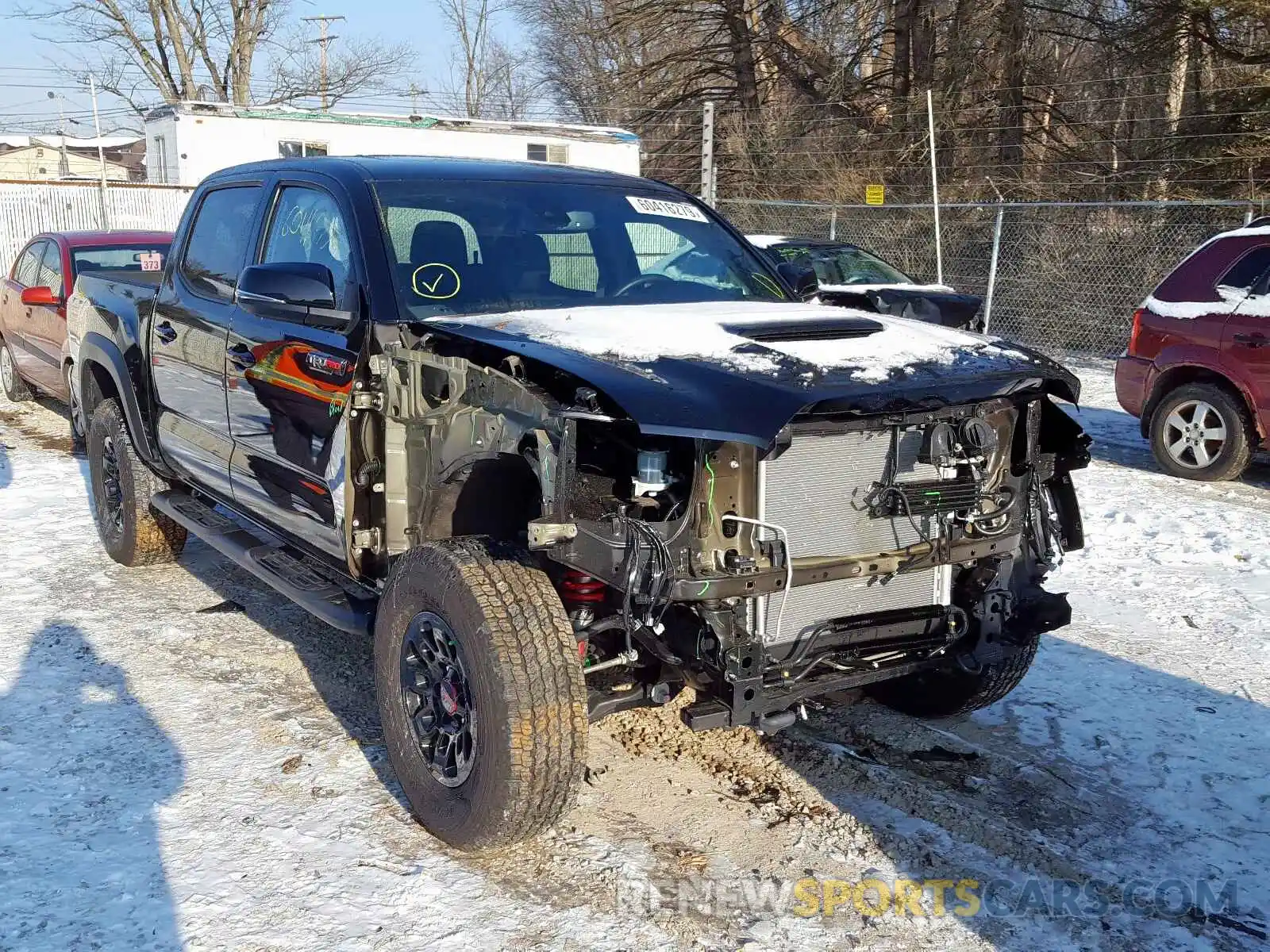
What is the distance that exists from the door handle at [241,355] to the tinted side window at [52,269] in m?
6.00

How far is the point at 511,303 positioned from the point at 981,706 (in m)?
2.23

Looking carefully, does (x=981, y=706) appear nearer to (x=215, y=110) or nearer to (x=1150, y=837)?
(x=1150, y=837)

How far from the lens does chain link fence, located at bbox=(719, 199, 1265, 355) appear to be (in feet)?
48.4

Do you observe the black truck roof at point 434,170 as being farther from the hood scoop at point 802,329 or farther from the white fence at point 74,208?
the white fence at point 74,208

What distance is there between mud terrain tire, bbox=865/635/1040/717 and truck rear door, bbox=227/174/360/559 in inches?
84.3

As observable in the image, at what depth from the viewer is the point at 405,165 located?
441 cm

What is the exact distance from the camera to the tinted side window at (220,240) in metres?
4.93

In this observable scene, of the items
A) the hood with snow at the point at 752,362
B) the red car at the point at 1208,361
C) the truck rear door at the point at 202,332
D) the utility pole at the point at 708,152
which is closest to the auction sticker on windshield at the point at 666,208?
the hood with snow at the point at 752,362

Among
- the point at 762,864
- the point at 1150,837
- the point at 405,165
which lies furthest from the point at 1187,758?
the point at 405,165

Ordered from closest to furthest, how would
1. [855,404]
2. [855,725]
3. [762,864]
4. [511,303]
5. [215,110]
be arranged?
[855,404], [762,864], [511,303], [855,725], [215,110]

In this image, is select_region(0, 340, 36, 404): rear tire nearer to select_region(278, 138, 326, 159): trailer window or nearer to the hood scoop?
the hood scoop

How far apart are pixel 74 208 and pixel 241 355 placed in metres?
19.1

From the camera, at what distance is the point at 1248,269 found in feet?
26.3

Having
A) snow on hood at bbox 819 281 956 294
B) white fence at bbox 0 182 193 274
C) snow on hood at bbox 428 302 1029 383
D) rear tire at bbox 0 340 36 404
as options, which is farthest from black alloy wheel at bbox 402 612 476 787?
white fence at bbox 0 182 193 274
